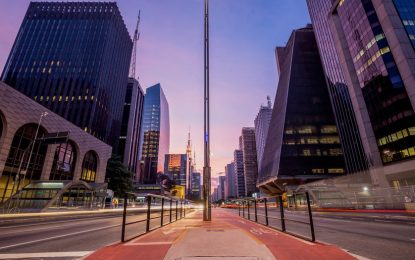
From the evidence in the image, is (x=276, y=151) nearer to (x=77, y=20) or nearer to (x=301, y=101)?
(x=301, y=101)

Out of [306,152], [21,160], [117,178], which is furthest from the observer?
[306,152]

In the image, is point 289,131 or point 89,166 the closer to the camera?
point 89,166

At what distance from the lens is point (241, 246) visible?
4.40 m

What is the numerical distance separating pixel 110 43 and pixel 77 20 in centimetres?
1799

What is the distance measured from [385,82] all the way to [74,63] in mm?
94914

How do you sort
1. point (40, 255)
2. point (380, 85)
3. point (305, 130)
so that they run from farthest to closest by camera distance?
point (305, 130) < point (380, 85) < point (40, 255)

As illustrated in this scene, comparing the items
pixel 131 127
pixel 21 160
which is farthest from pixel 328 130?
pixel 131 127

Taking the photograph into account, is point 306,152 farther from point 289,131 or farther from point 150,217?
point 150,217

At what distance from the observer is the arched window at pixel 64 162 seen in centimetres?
3831

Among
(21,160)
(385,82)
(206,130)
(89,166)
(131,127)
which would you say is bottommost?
(206,130)

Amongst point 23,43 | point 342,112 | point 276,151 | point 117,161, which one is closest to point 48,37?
point 23,43

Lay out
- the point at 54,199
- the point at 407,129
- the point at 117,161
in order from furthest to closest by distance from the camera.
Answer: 1. the point at 117,161
2. the point at 407,129
3. the point at 54,199

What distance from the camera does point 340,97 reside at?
220ft

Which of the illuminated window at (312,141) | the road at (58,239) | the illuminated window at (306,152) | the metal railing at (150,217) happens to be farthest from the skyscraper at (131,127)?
the road at (58,239)
